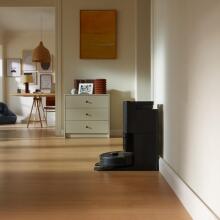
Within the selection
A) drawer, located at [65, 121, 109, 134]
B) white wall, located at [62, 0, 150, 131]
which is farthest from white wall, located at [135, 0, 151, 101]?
drawer, located at [65, 121, 109, 134]

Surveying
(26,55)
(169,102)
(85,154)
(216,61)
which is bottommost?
(85,154)

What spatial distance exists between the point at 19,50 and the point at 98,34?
17.1 feet

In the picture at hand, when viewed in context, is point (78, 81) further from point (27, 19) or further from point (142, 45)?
point (27, 19)

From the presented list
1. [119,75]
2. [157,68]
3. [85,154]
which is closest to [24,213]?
[157,68]

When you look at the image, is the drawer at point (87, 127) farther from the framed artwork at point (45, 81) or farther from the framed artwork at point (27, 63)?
the framed artwork at point (27, 63)

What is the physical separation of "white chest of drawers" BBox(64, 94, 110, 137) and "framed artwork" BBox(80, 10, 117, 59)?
2.30ft

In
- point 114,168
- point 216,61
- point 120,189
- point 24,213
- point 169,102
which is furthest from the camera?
point 114,168

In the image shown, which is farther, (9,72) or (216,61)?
(9,72)

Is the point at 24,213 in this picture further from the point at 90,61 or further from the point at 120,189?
the point at 90,61

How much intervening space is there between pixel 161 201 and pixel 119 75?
14.4 ft

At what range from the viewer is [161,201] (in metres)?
2.50

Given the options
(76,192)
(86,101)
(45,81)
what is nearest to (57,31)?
(86,101)

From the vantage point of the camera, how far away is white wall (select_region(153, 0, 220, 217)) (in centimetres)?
179

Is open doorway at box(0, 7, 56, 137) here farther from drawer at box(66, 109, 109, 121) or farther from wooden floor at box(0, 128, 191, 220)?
wooden floor at box(0, 128, 191, 220)
